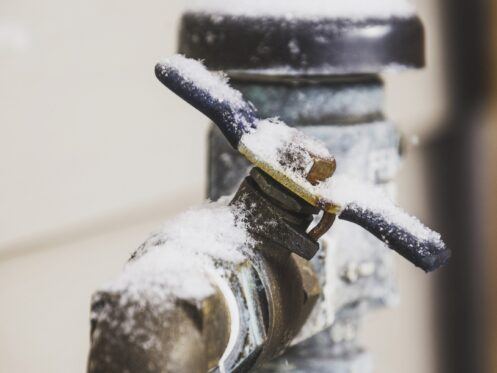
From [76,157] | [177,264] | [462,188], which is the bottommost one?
[462,188]

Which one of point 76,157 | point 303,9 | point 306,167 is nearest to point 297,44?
point 303,9

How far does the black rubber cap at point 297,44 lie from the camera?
51 cm

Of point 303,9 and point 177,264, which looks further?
point 303,9

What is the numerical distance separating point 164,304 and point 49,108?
0.44 meters

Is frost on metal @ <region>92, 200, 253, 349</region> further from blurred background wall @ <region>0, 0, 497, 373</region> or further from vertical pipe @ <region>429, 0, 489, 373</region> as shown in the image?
vertical pipe @ <region>429, 0, 489, 373</region>

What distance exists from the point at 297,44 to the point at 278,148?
0.40ft

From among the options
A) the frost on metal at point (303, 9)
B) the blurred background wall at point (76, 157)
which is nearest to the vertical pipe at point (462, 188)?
the blurred background wall at point (76, 157)

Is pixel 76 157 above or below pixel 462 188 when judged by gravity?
above

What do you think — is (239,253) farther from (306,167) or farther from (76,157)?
(76,157)

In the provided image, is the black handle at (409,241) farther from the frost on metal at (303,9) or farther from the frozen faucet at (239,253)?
the frost on metal at (303,9)

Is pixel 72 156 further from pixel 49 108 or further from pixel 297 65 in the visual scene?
pixel 297 65

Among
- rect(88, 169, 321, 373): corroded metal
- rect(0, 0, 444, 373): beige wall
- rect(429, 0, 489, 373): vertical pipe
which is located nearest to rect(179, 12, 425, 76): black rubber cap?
rect(88, 169, 321, 373): corroded metal

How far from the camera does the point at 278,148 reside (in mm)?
414

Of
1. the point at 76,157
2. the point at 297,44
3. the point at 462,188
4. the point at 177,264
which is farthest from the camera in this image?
the point at 462,188
